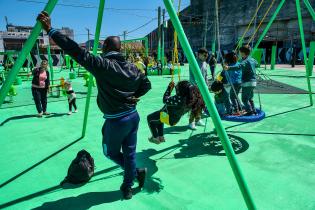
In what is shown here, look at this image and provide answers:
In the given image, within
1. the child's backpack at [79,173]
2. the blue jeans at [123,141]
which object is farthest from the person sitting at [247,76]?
the child's backpack at [79,173]

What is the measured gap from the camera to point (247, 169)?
3.96m

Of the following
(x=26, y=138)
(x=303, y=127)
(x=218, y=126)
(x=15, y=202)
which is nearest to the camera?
(x=218, y=126)

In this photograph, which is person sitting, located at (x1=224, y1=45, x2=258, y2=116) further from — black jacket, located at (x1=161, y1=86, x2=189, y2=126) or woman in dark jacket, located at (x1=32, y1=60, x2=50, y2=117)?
woman in dark jacket, located at (x1=32, y1=60, x2=50, y2=117)

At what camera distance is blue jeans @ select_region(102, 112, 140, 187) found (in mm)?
2992

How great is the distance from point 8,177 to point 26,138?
1.89m

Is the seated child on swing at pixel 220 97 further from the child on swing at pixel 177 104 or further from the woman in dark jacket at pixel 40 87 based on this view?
the woman in dark jacket at pixel 40 87

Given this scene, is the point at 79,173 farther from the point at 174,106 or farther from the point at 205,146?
the point at 205,146

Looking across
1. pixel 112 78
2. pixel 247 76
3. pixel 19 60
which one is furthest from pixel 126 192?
pixel 247 76

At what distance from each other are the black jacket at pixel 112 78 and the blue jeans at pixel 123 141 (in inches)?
4.5

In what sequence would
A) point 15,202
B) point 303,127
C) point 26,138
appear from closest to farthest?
point 15,202 < point 26,138 < point 303,127

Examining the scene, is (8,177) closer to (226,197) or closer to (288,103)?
(226,197)

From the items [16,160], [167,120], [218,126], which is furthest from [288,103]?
[16,160]

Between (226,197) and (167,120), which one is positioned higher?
(167,120)

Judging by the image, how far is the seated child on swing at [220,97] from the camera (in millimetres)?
4962
